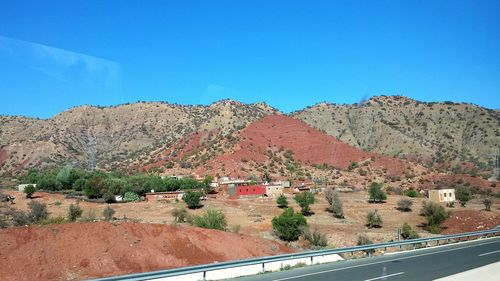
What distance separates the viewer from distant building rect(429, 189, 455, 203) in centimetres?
7956

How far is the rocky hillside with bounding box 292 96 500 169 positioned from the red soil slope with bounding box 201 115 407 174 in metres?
17.2

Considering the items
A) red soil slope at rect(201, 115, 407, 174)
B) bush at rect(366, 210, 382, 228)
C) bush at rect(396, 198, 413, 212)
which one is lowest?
bush at rect(366, 210, 382, 228)

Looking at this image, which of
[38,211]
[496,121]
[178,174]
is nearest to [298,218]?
[38,211]

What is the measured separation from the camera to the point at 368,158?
4710 inches

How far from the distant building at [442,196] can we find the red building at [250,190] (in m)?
29.2

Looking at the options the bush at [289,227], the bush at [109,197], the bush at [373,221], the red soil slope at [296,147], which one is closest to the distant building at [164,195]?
the bush at [109,197]

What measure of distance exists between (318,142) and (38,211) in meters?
96.8

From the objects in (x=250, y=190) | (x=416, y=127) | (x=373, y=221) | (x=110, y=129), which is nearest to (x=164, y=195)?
(x=250, y=190)

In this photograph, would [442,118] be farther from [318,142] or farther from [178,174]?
[178,174]

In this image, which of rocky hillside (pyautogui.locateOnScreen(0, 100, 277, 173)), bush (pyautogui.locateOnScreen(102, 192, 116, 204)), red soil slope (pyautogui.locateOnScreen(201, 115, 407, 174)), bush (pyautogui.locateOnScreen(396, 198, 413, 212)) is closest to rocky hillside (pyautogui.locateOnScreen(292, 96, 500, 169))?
red soil slope (pyautogui.locateOnScreen(201, 115, 407, 174))

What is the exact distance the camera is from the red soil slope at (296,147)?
114 metres

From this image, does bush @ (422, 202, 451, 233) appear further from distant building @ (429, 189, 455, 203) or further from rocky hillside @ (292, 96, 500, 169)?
rocky hillside @ (292, 96, 500, 169)

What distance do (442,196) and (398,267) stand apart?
215ft

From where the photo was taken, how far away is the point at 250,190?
83875 mm
